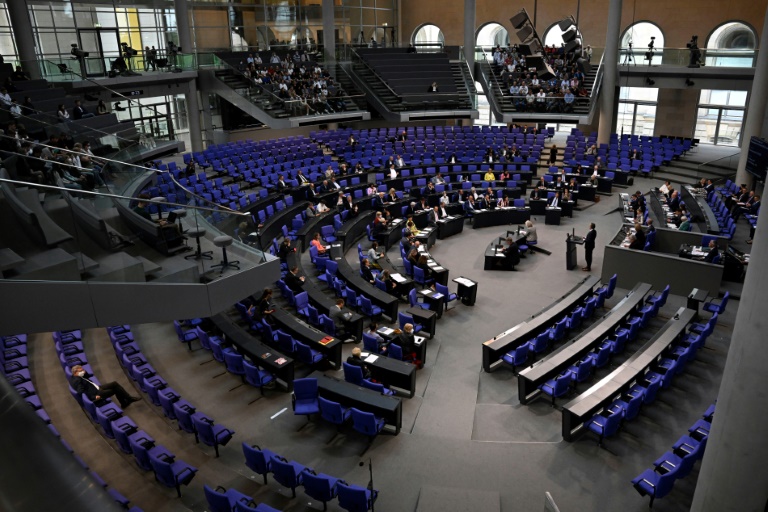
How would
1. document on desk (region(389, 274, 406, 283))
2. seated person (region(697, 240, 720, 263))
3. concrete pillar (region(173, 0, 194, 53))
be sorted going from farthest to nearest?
concrete pillar (region(173, 0, 194, 53)), document on desk (region(389, 274, 406, 283)), seated person (region(697, 240, 720, 263))

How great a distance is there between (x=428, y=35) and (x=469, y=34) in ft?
22.9

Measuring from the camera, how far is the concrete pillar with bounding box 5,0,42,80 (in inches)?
762

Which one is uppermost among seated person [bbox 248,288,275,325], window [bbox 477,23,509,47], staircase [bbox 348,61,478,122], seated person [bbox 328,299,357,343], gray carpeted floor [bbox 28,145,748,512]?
window [bbox 477,23,509,47]

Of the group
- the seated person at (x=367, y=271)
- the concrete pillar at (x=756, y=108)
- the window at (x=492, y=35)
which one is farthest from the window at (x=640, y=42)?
the seated person at (x=367, y=271)

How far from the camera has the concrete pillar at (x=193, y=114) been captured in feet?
86.9

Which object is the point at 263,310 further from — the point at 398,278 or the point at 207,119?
the point at 207,119

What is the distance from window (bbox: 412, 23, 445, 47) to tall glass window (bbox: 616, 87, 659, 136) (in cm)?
1184

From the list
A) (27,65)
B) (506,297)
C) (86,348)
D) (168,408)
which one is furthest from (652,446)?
(27,65)

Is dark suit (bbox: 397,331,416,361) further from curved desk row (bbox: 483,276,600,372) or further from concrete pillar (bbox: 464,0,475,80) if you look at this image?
concrete pillar (bbox: 464,0,475,80)

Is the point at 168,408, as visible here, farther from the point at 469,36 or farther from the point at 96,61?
the point at 469,36

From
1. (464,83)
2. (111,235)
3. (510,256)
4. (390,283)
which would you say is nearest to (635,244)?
(510,256)

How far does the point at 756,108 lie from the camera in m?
20.7

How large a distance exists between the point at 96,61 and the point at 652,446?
22447 millimetres

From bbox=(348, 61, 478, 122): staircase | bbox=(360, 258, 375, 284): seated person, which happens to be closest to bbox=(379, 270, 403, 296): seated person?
bbox=(360, 258, 375, 284): seated person
